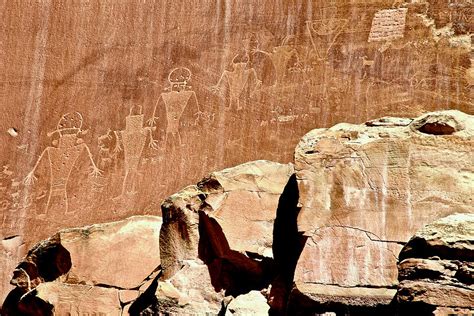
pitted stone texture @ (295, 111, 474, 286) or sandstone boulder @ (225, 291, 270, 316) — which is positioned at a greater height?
pitted stone texture @ (295, 111, 474, 286)

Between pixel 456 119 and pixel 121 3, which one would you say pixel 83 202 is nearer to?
pixel 121 3

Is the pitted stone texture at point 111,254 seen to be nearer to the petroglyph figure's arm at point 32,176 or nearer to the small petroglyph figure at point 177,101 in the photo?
the small petroglyph figure at point 177,101

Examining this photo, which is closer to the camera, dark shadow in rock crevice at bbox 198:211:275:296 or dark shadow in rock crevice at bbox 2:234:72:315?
dark shadow in rock crevice at bbox 198:211:275:296

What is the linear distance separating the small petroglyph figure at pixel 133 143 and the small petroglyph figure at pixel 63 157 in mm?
347

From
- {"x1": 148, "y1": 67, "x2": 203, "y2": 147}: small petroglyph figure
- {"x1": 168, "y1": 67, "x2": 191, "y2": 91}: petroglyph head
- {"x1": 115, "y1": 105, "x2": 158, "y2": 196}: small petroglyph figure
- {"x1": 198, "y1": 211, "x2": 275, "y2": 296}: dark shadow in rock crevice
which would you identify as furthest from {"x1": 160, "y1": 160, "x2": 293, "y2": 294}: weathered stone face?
{"x1": 168, "y1": 67, "x2": 191, "y2": 91}: petroglyph head

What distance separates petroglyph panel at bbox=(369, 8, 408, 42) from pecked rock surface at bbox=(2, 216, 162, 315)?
2.87 meters

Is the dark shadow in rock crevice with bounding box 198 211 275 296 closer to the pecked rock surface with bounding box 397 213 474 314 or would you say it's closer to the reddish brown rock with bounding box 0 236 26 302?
the pecked rock surface with bounding box 397 213 474 314

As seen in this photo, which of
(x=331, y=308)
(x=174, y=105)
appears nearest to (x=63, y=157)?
(x=174, y=105)

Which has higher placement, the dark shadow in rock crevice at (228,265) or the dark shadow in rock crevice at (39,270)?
the dark shadow in rock crevice at (228,265)

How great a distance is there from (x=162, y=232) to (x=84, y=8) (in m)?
4.00

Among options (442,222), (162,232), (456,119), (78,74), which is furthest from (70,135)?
(442,222)

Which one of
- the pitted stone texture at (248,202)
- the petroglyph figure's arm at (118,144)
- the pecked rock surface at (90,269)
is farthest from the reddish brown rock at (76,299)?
the petroglyph figure's arm at (118,144)

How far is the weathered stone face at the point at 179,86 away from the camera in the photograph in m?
9.93

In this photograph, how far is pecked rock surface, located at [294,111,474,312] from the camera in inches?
275
